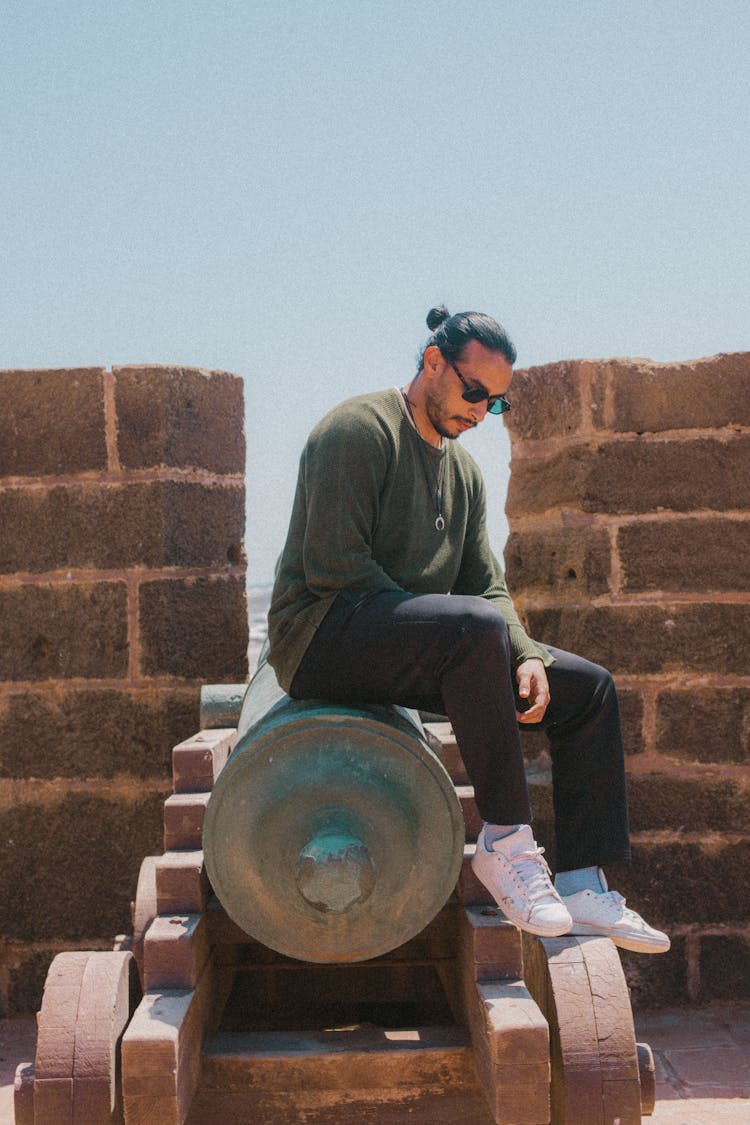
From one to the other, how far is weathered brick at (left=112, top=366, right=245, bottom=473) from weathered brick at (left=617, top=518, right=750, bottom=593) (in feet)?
4.95

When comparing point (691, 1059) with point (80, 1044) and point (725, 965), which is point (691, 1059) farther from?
point (80, 1044)

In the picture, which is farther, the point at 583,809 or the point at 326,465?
the point at 583,809

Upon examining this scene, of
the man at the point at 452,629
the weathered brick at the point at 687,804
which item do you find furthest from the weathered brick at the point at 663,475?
the man at the point at 452,629

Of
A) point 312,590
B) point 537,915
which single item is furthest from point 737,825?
point 312,590

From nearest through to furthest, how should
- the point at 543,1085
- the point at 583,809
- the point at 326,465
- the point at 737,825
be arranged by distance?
the point at 543,1085, the point at 326,465, the point at 583,809, the point at 737,825

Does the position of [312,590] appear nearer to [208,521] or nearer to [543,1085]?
[543,1085]

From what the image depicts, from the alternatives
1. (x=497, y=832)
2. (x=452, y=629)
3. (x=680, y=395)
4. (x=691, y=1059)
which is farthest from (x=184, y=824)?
→ (x=680, y=395)

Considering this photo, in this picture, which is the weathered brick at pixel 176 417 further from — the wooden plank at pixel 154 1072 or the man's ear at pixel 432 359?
the wooden plank at pixel 154 1072

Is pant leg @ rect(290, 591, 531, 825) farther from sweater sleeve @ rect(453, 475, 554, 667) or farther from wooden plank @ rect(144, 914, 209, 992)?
wooden plank @ rect(144, 914, 209, 992)

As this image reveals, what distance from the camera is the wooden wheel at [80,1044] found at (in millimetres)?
2566

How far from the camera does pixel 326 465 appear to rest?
280 cm

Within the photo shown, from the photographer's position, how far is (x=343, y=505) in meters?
2.77

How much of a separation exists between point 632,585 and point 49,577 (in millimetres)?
2091

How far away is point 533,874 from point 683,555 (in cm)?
183
